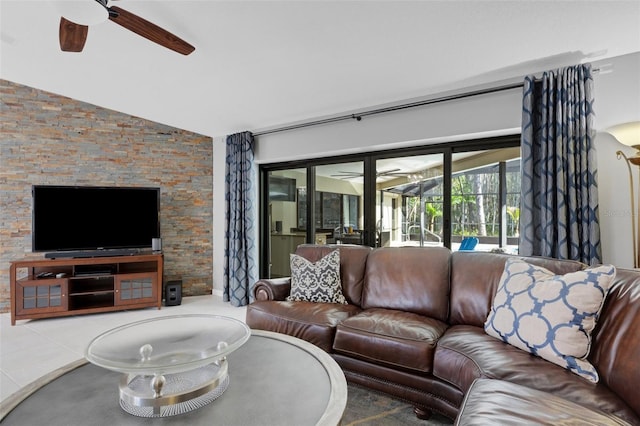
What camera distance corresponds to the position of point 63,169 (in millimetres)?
4266

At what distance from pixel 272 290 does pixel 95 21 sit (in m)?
2.11

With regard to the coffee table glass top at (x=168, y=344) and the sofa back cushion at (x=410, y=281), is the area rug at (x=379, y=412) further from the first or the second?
the coffee table glass top at (x=168, y=344)

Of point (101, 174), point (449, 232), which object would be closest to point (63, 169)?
point (101, 174)

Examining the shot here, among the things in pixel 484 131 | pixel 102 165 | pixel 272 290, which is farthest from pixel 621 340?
pixel 102 165

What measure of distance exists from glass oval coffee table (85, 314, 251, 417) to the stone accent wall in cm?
328

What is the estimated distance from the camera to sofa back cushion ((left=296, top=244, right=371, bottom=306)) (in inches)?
110

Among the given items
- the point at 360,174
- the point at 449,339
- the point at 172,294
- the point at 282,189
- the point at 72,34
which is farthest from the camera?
the point at 282,189

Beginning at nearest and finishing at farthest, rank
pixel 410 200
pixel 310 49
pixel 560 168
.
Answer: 1. pixel 560 168
2. pixel 310 49
3. pixel 410 200

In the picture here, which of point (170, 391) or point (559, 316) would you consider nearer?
point (170, 391)

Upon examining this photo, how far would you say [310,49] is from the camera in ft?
8.43

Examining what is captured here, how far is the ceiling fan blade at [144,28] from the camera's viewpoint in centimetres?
181

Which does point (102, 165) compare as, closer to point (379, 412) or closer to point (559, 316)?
point (379, 412)

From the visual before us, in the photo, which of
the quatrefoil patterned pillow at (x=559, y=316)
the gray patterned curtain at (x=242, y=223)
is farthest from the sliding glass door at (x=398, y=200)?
the quatrefoil patterned pillow at (x=559, y=316)

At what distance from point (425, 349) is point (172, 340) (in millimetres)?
1315
